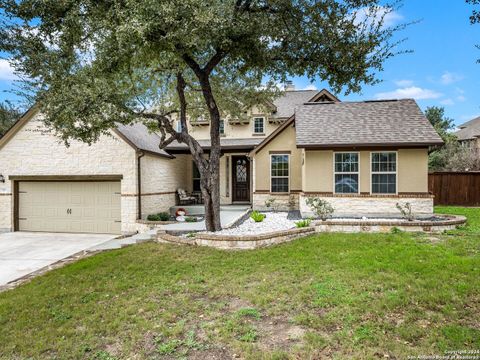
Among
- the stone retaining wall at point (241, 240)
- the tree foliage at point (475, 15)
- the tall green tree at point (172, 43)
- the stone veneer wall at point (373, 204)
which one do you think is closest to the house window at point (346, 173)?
the stone veneer wall at point (373, 204)

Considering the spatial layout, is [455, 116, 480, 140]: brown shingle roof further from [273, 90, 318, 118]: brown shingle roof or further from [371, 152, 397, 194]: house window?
[371, 152, 397, 194]: house window

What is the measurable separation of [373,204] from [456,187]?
26.8ft

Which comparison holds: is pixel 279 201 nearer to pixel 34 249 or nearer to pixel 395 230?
pixel 395 230

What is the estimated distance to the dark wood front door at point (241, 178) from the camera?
1878 cm

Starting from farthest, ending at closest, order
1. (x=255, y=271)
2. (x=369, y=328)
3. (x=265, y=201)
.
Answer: (x=265, y=201) < (x=255, y=271) < (x=369, y=328)

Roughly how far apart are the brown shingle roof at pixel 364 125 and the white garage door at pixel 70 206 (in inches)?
338

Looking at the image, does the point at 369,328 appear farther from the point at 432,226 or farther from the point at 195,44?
the point at 432,226

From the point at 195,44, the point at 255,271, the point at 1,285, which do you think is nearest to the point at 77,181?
the point at 1,285

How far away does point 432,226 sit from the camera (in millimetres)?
10109

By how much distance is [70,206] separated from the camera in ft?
46.5

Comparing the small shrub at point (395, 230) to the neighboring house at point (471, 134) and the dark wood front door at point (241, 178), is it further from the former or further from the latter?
the neighboring house at point (471, 134)

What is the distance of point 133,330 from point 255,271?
2.91 m

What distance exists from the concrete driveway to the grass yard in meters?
1.70

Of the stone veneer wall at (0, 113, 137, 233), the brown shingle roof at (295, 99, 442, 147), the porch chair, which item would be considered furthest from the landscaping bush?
the brown shingle roof at (295, 99, 442, 147)
